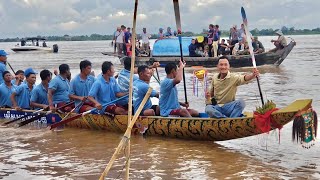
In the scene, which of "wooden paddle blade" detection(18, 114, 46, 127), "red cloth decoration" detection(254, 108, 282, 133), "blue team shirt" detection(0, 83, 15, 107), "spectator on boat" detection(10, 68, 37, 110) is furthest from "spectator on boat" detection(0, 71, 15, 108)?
"red cloth decoration" detection(254, 108, 282, 133)

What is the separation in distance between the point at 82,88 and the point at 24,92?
1.85 m

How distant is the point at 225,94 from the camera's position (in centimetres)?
778

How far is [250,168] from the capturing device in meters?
6.63

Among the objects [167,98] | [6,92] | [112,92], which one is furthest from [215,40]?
[167,98]

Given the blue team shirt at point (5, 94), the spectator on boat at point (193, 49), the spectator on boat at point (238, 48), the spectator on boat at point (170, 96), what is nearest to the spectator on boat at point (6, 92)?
the blue team shirt at point (5, 94)

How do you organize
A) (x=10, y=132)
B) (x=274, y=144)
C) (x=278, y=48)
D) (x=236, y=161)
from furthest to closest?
(x=278, y=48) < (x=10, y=132) < (x=274, y=144) < (x=236, y=161)

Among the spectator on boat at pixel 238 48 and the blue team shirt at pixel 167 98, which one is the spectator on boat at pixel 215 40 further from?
the blue team shirt at pixel 167 98

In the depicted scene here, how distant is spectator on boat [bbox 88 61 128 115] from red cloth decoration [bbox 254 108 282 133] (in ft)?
9.34

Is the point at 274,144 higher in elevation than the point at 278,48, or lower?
lower

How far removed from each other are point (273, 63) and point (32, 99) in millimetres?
16204

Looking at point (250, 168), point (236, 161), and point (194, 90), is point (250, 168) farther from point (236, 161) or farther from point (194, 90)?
point (194, 90)

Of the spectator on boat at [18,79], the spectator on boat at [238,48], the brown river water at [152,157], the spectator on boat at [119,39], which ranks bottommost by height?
the brown river water at [152,157]

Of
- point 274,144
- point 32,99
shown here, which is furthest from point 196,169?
point 32,99

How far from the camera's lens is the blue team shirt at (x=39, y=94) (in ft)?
34.4
